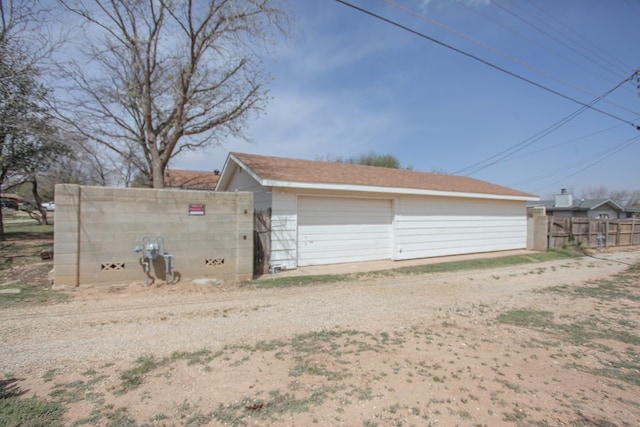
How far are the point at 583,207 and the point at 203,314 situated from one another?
34154mm

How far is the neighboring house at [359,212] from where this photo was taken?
9.29 m

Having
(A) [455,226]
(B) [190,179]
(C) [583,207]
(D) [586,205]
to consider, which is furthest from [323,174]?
(D) [586,205]

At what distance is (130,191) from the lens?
271 inches

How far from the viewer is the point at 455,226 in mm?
13047

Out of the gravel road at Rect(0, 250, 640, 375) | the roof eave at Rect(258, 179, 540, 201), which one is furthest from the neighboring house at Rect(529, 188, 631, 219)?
the gravel road at Rect(0, 250, 640, 375)

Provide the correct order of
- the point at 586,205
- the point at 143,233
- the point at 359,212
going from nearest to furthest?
the point at 143,233 → the point at 359,212 → the point at 586,205

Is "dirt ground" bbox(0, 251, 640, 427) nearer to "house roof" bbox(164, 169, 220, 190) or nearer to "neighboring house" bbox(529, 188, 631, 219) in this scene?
"house roof" bbox(164, 169, 220, 190)

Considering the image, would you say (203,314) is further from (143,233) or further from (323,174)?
(323,174)

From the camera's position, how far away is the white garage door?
9.77 metres

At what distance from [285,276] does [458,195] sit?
25.9ft

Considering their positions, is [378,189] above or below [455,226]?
above

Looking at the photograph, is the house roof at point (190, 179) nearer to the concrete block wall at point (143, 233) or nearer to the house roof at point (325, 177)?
the house roof at point (325, 177)

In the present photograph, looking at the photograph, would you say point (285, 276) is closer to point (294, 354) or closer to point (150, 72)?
point (294, 354)

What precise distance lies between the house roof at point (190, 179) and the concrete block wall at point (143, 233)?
13.0 m
